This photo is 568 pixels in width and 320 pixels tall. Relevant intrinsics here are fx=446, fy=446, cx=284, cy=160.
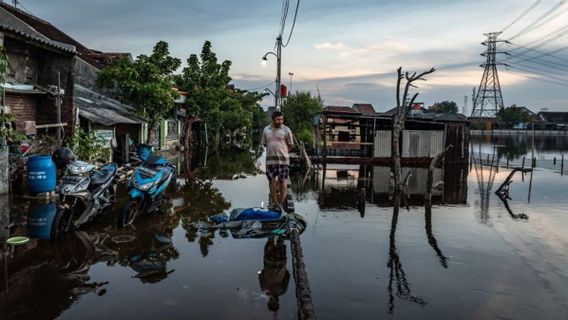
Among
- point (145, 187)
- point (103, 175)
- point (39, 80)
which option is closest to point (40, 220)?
point (103, 175)

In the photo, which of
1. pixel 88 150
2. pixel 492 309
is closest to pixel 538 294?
pixel 492 309

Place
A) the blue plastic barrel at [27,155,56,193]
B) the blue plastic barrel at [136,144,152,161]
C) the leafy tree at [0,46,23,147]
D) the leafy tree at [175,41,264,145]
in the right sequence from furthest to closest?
the leafy tree at [175,41,264,145] < the blue plastic barrel at [27,155,56,193] < the leafy tree at [0,46,23,147] < the blue plastic barrel at [136,144,152,161]

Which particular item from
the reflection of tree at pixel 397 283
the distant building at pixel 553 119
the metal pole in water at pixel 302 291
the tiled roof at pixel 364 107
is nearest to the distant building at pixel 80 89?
the metal pole in water at pixel 302 291

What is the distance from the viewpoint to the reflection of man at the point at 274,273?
16.0 ft

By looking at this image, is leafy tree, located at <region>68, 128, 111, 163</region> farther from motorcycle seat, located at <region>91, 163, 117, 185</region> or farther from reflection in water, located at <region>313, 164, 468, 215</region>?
reflection in water, located at <region>313, 164, 468, 215</region>

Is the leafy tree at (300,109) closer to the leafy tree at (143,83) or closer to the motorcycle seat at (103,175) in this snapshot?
the leafy tree at (143,83)

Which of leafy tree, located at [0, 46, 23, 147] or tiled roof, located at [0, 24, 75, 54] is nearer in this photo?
leafy tree, located at [0, 46, 23, 147]

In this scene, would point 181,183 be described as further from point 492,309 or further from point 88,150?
point 492,309

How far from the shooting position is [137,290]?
4.94 m

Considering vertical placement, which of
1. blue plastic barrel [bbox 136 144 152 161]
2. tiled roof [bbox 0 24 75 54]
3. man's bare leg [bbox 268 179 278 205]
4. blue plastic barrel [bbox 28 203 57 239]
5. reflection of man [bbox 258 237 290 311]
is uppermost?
tiled roof [bbox 0 24 75 54]

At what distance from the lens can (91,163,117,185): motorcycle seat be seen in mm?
7945

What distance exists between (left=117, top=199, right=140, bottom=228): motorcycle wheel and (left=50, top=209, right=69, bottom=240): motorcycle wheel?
2.82 ft

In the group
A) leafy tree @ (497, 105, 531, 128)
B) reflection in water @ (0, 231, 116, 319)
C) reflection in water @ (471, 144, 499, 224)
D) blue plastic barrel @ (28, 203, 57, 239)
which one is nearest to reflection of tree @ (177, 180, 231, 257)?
reflection in water @ (0, 231, 116, 319)

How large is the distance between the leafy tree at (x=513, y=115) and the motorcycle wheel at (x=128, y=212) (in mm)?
110761
